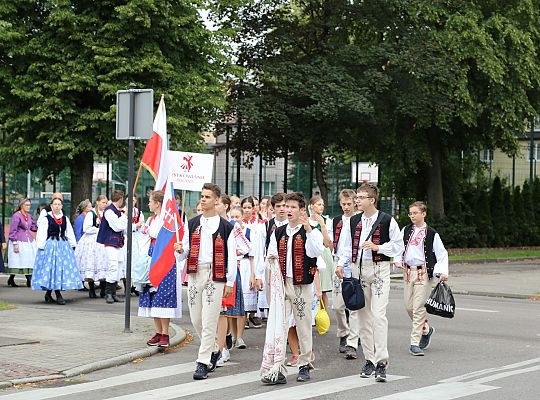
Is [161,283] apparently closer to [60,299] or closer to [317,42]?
[60,299]

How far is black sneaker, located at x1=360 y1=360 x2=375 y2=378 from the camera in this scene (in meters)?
10.2

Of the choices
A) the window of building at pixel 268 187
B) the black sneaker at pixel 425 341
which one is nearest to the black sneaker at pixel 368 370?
the black sneaker at pixel 425 341

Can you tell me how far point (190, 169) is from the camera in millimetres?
12695

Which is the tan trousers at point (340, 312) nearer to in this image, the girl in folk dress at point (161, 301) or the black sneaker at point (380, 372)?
the girl in folk dress at point (161, 301)

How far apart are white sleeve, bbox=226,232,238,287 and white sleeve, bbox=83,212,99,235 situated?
360 inches

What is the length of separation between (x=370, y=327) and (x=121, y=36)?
19.7 meters

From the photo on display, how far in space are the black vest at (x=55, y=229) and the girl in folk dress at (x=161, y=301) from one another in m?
5.87

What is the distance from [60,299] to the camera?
17.8m

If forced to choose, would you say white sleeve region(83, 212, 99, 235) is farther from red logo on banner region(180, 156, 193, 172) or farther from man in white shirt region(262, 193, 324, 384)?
man in white shirt region(262, 193, 324, 384)

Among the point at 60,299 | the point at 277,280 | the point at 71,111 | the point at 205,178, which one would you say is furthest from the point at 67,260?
the point at 71,111

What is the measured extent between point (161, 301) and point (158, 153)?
184 cm

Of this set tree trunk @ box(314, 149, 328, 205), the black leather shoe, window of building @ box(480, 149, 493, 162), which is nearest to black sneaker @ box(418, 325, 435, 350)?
the black leather shoe

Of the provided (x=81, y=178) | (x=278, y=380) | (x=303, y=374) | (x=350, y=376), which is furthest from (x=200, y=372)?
(x=81, y=178)

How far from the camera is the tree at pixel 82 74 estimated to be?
27844 mm
